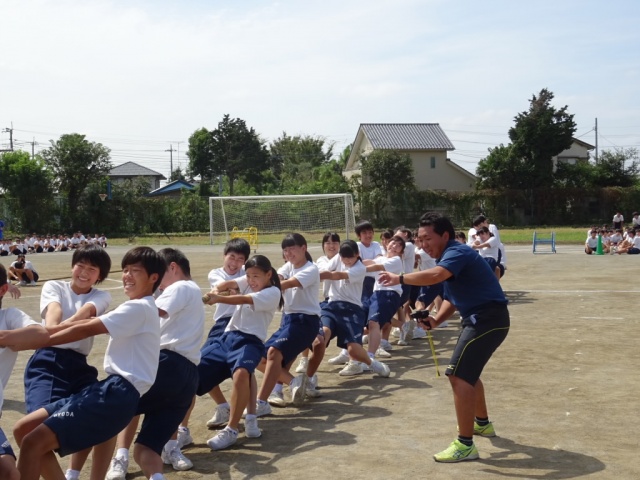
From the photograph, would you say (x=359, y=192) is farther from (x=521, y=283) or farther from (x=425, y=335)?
(x=425, y=335)

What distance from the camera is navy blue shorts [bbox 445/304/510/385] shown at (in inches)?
237

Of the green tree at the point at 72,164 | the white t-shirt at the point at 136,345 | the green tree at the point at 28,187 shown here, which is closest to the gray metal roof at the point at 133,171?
the green tree at the point at 72,164

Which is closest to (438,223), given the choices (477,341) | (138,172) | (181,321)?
(477,341)

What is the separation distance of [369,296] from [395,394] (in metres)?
2.64

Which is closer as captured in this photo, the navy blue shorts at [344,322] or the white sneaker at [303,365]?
the navy blue shorts at [344,322]

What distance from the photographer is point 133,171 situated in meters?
97.0

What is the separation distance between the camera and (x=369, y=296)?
414 inches

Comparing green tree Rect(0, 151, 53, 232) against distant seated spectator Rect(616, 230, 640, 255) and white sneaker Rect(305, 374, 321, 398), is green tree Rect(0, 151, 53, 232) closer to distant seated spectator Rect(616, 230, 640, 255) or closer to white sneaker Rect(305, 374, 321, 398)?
distant seated spectator Rect(616, 230, 640, 255)

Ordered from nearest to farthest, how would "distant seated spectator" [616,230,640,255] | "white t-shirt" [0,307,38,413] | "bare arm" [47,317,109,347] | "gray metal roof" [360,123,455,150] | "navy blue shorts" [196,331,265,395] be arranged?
"bare arm" [47,317,109,347], "white t-shirt" [0,307,38,413], "navy blue shorts" [196,331,265,395], "distant seated spectator" [616,230,640,255], "gray metal roof" [360,123,455,150]

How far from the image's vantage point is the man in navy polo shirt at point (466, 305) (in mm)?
5895

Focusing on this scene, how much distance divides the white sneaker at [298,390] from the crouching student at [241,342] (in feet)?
3.50

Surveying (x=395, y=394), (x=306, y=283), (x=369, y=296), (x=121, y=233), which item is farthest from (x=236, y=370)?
(x=121, y=233)

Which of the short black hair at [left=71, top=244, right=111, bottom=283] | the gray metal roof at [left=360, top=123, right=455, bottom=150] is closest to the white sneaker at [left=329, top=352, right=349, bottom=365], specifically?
the short black hair at [left=71, top=244, right=111, bottom=283]

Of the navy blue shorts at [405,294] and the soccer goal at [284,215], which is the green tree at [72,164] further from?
the navy blue shorts at [405,294]
